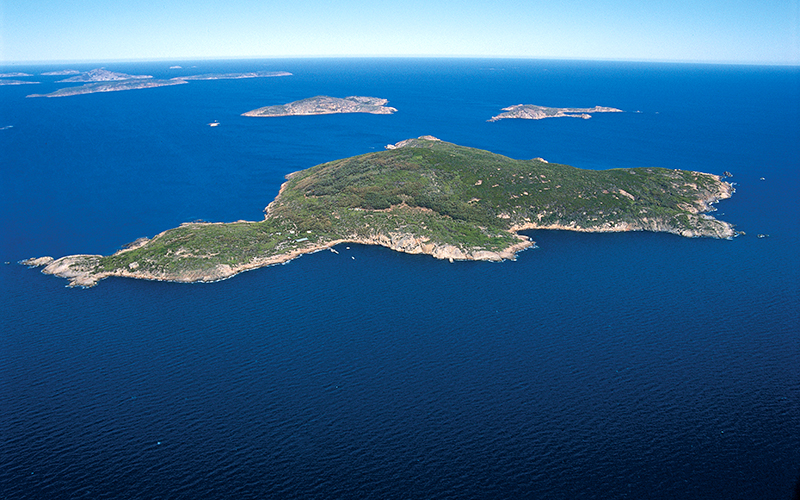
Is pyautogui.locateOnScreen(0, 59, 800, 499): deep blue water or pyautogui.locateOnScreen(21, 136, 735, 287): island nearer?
pyautogui.locateOnScreen(0, 59, 800, 499): deep blue water

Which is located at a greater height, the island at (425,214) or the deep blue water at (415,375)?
the island at (425,214)

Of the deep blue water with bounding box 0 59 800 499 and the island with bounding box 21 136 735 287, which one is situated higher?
the island with bounding box 21 136 735 287

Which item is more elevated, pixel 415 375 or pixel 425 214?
pixel 425 214

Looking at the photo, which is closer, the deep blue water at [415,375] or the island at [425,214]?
the deep blue water at [415,375]

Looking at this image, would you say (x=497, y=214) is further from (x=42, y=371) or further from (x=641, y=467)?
(x=42, y=371)

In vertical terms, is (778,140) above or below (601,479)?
above

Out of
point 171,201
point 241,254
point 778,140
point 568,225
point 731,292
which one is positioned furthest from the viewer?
point 778,140

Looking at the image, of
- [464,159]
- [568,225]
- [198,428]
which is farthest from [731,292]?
[198,428]

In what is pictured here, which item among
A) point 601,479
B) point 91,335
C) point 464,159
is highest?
point 464,159
